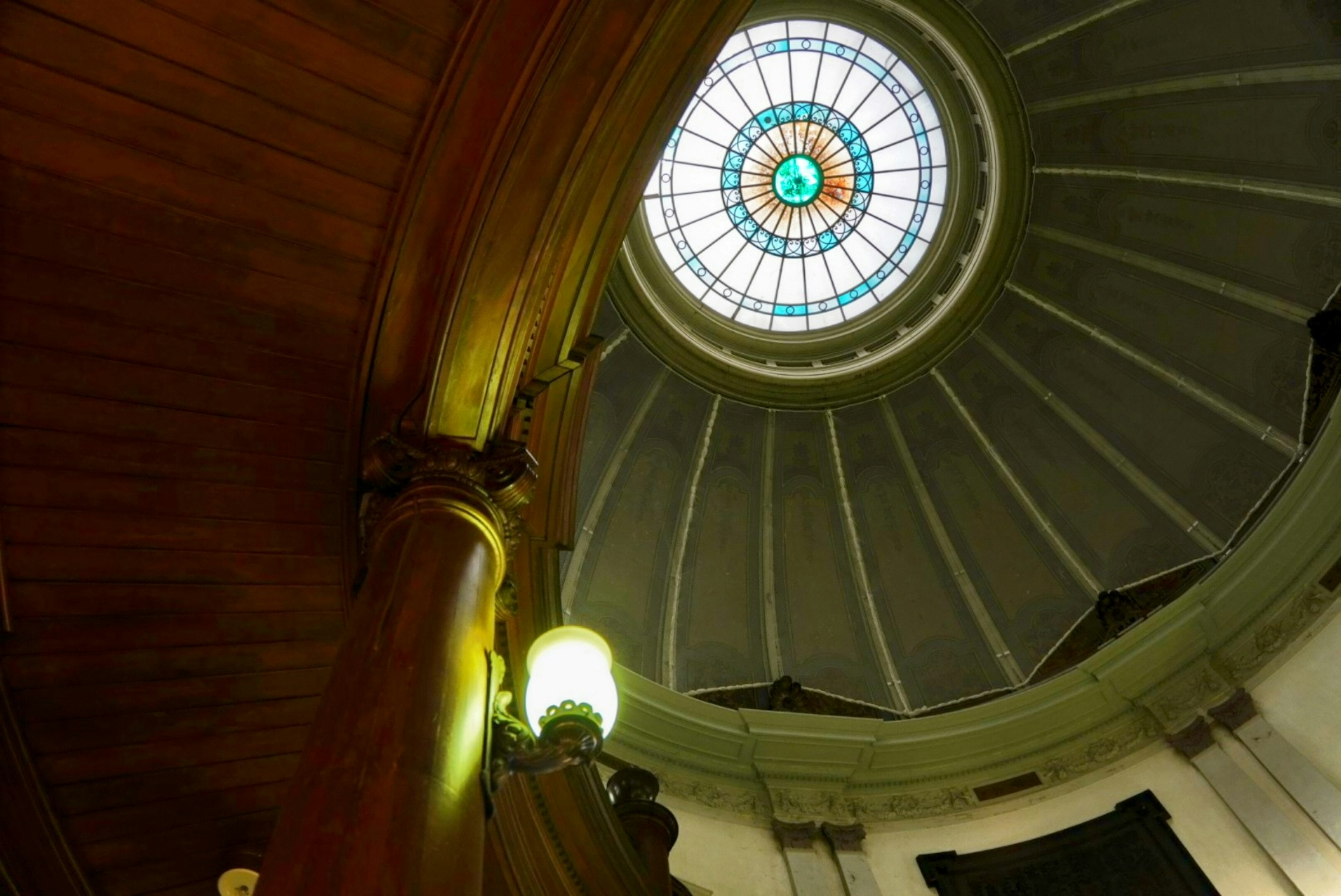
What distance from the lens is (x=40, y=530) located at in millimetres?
4207

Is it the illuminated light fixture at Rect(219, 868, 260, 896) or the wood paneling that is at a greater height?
the wood paneling

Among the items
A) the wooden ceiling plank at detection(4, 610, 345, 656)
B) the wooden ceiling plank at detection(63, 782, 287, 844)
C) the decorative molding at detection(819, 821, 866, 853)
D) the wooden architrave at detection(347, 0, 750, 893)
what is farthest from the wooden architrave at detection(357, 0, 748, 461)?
the decorative molding at detection(819, 821, 866, 853)

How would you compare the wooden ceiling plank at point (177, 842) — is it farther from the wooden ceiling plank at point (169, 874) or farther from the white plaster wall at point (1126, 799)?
the white plaster wall at point (1126, 799)

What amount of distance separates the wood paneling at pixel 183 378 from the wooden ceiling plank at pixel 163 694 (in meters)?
0.01

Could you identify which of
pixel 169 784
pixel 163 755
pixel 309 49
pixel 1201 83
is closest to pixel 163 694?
pixel 163 755

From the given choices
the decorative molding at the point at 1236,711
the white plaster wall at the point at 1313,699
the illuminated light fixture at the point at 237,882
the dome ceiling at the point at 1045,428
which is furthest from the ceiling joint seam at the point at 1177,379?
the illuminated light fixture at the point at 237,882

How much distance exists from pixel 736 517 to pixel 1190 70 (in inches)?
320

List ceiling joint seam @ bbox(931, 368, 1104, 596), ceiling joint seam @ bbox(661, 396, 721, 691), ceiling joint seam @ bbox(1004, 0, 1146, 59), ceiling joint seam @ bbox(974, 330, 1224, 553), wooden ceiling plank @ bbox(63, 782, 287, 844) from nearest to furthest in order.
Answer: wooden ceiling plank @ bbox(63, 782, 287, 844) → ceiling joint seam @ bbox(661, 396, 721, 691) → ceiling joint seam @ bbox(974, 330, 1224, 553) → ceiling joint seam @ bbox(1004, 0, 1146, 59) → ceiling joint seam @ bbox(931, 368, 1104, 596)

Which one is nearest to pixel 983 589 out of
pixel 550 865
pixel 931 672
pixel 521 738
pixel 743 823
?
pixel 931 672

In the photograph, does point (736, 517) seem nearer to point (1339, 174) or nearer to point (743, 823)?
point (743, 823)

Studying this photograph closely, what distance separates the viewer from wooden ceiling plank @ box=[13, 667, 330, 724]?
4.44 meters

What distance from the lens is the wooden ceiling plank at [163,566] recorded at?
425cm

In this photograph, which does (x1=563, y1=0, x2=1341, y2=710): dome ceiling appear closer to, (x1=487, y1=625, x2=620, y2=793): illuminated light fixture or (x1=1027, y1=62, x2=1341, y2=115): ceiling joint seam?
(x1=1027, y1=62, x2=1341, y2=115): ceiling joint seam

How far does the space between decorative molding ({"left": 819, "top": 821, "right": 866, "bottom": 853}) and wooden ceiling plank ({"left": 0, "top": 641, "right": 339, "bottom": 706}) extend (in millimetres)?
5849
